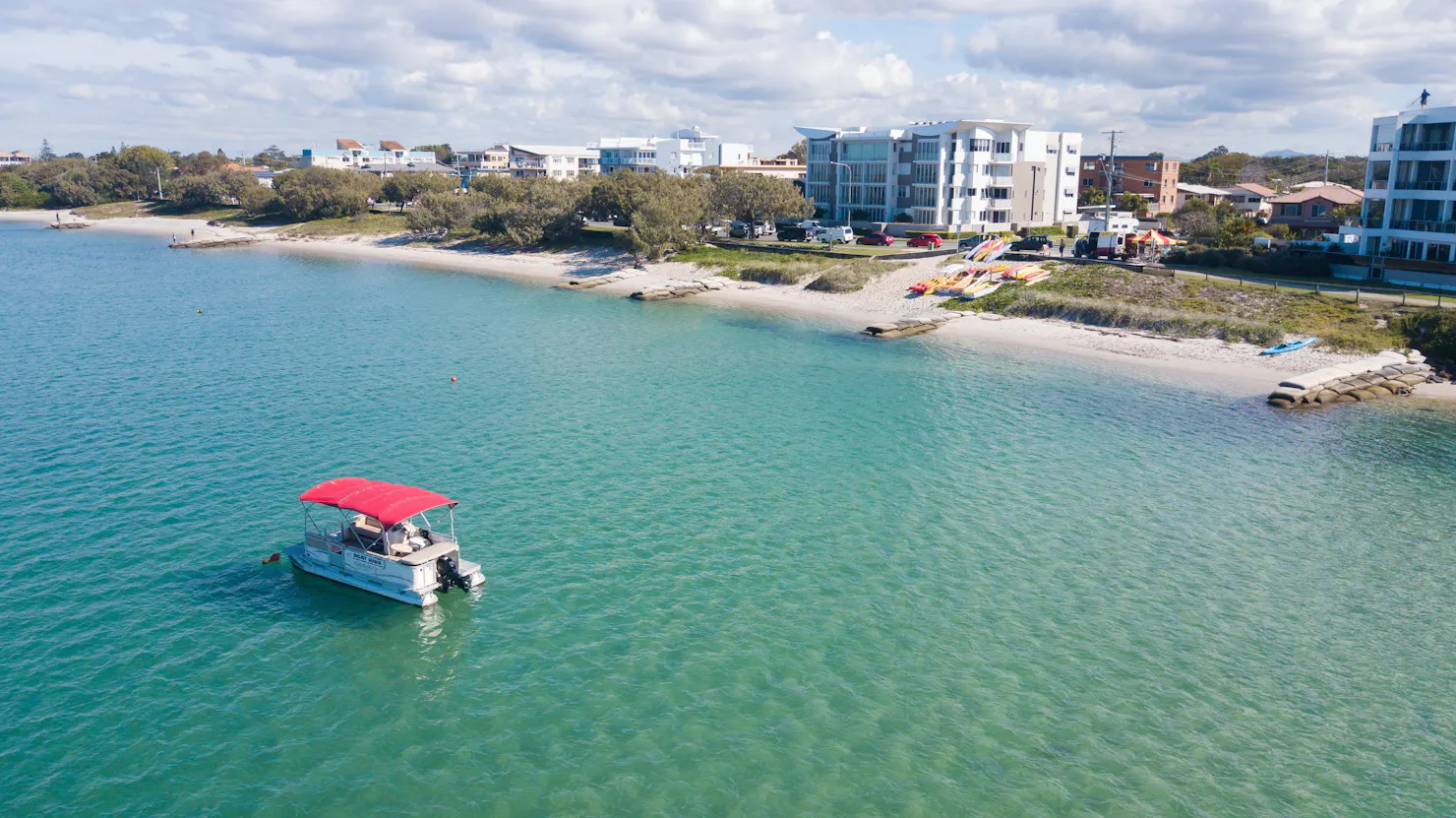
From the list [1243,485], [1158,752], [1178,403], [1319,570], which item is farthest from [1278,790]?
[1178,403]

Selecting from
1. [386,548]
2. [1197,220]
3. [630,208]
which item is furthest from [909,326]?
[630,208]

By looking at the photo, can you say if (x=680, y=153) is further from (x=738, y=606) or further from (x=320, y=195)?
(x=738, y=606)

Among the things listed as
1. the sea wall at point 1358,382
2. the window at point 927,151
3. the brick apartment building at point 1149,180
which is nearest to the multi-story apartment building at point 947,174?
the window at point 927,151

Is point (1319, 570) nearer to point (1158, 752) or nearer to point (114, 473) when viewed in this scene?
point (1158, 752)

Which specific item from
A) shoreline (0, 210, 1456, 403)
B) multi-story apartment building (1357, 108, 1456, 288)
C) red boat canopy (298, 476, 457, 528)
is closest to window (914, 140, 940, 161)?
shoreline (0, 210, 1456, 403)

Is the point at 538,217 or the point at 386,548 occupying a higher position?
the point at 538,217
